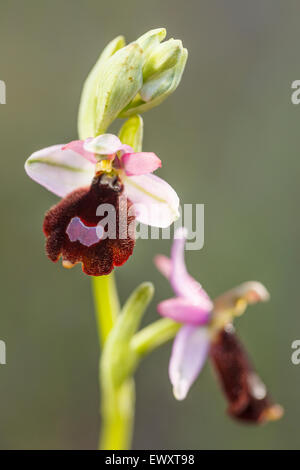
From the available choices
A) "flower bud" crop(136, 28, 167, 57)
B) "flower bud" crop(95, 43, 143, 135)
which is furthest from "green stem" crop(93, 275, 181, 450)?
"flower bud" crop(136, 28, 167, 57)

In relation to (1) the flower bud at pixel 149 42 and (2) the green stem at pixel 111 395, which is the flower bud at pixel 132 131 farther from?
(2) the green stem at pixel 111 395

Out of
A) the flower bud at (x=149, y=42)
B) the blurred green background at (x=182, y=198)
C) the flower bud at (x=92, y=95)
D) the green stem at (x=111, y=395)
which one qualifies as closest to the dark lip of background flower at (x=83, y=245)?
the flower bud at (x=92, y=95)

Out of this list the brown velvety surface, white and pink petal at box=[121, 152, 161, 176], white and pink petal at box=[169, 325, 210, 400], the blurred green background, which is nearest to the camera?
white and pink petal at box=[121, 152, 161, 176]

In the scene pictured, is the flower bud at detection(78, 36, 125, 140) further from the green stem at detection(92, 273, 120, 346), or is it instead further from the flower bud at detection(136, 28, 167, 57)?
the green stem at detection(92, 273, 120, 346)

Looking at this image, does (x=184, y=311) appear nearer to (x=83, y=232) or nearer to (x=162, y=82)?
(x=83, y=232)

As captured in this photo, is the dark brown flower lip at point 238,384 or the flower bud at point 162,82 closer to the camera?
the flower bud at point 162,82

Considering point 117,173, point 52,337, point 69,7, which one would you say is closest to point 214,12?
point 69,7
